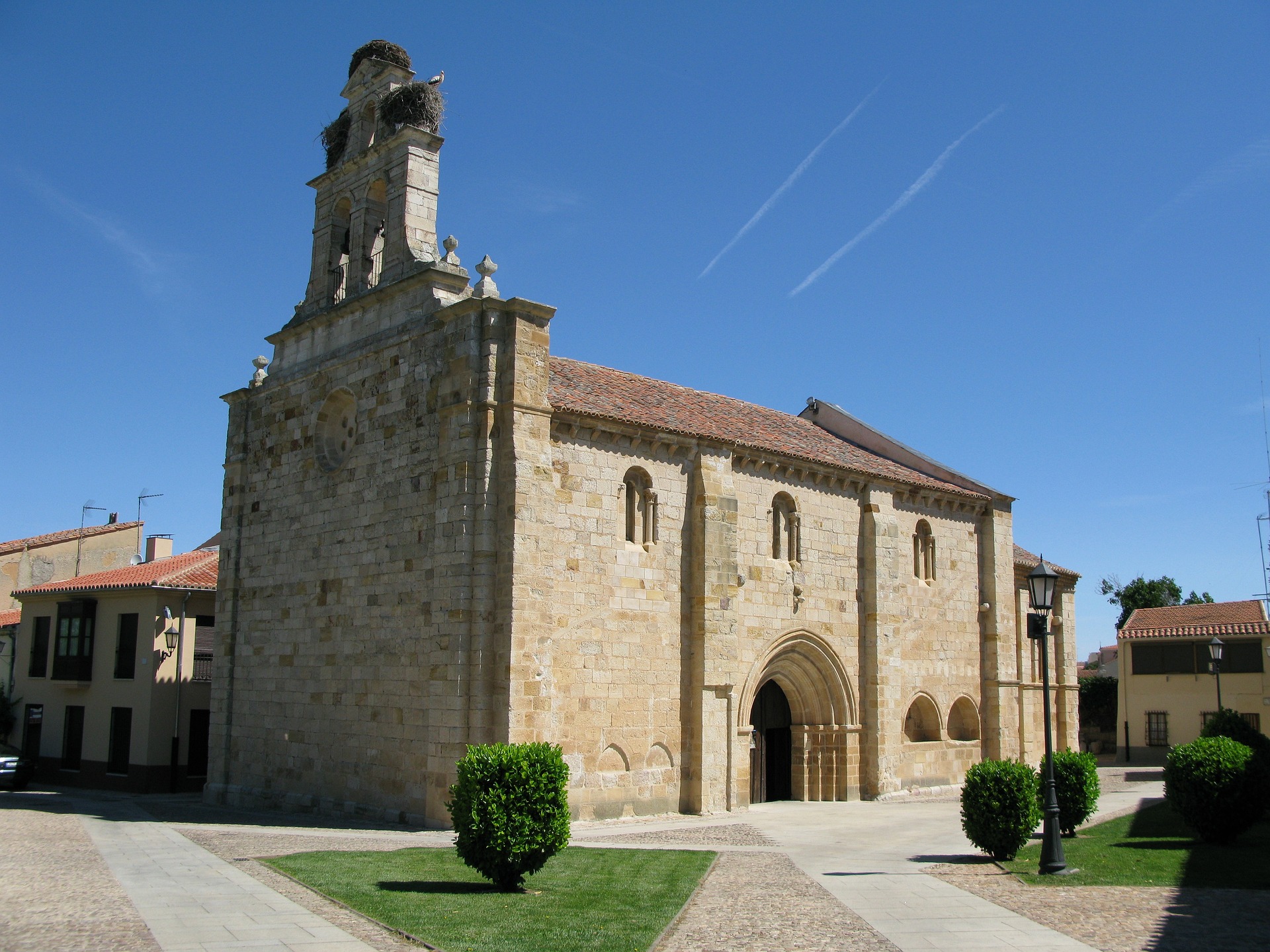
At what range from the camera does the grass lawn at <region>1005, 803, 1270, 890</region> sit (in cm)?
1405

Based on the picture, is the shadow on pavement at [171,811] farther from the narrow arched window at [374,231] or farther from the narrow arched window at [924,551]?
the narrow arched window at [924,551]

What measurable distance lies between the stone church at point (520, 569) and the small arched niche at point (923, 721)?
0.32 feet

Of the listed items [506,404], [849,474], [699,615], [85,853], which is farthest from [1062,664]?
[85,853]

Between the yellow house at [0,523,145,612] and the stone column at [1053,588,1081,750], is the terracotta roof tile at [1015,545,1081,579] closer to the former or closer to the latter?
the stone column at [1053,588,1081,750]

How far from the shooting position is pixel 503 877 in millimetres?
12672

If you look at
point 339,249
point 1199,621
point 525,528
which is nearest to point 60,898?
point 525,528

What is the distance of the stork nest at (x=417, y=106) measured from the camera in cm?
2211

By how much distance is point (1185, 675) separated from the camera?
42.2 metres

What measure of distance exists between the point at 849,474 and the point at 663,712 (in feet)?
26.4

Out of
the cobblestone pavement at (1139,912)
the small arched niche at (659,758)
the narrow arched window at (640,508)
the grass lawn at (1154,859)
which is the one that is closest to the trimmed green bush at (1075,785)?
the grass lawn at (1154,859)

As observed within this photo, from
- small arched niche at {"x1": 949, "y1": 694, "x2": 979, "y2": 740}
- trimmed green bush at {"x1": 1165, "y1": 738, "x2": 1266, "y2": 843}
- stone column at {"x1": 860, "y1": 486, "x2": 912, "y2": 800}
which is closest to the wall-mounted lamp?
stone column at {"x1": 860, "y1": 486, "x2": 912, "y2": 800}

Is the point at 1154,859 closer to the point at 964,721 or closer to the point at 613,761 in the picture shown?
the point at 613,761

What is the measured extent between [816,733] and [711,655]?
518 cm

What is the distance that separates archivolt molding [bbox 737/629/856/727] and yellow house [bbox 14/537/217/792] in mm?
14015
